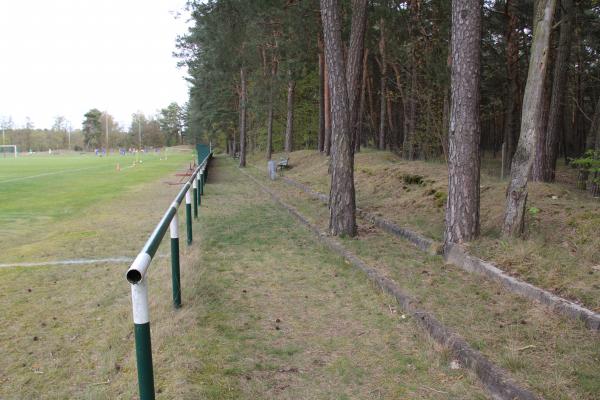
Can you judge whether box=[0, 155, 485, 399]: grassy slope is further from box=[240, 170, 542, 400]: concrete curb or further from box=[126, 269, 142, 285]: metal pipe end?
box=[126, 269, 142, 285]: metal pipe end

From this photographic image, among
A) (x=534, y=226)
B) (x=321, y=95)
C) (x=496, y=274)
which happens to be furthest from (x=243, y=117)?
(x=496, y=274)

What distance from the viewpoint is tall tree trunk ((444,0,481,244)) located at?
20.2 feet

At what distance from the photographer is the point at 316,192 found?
13.9m

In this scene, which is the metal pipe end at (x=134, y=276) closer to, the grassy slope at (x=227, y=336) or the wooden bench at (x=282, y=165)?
the grassy slope at (x=227, y=336)

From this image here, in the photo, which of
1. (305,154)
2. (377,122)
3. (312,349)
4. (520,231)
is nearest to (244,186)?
(305,154)

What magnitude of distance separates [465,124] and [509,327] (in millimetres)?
3046

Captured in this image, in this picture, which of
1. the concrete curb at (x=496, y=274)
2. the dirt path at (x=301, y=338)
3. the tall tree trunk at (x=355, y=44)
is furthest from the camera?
the tall tree trunk at (x=355, y=44)

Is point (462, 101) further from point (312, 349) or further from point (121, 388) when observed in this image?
point (121, 388)

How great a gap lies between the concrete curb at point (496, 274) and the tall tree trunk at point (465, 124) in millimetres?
297

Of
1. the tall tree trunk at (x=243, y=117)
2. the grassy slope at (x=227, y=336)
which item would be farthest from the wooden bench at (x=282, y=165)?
the grassy slope at (x=227, y=336)

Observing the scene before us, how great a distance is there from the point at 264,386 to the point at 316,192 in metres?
10.7

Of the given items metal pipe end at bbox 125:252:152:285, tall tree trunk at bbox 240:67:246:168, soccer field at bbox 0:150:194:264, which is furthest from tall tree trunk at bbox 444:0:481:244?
tall tree trunk at bbox 240:67:246:168

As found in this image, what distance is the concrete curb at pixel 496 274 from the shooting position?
158 inches

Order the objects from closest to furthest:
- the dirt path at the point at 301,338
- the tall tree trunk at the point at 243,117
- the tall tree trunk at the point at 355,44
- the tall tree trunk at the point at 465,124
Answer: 1. the dirt path at the point at 301,338
2. the tall tree trunk at the point at 465,124
3. the tall tree trunk at the point at 355,44
4. the tall tree trunk at the point at 243,117
